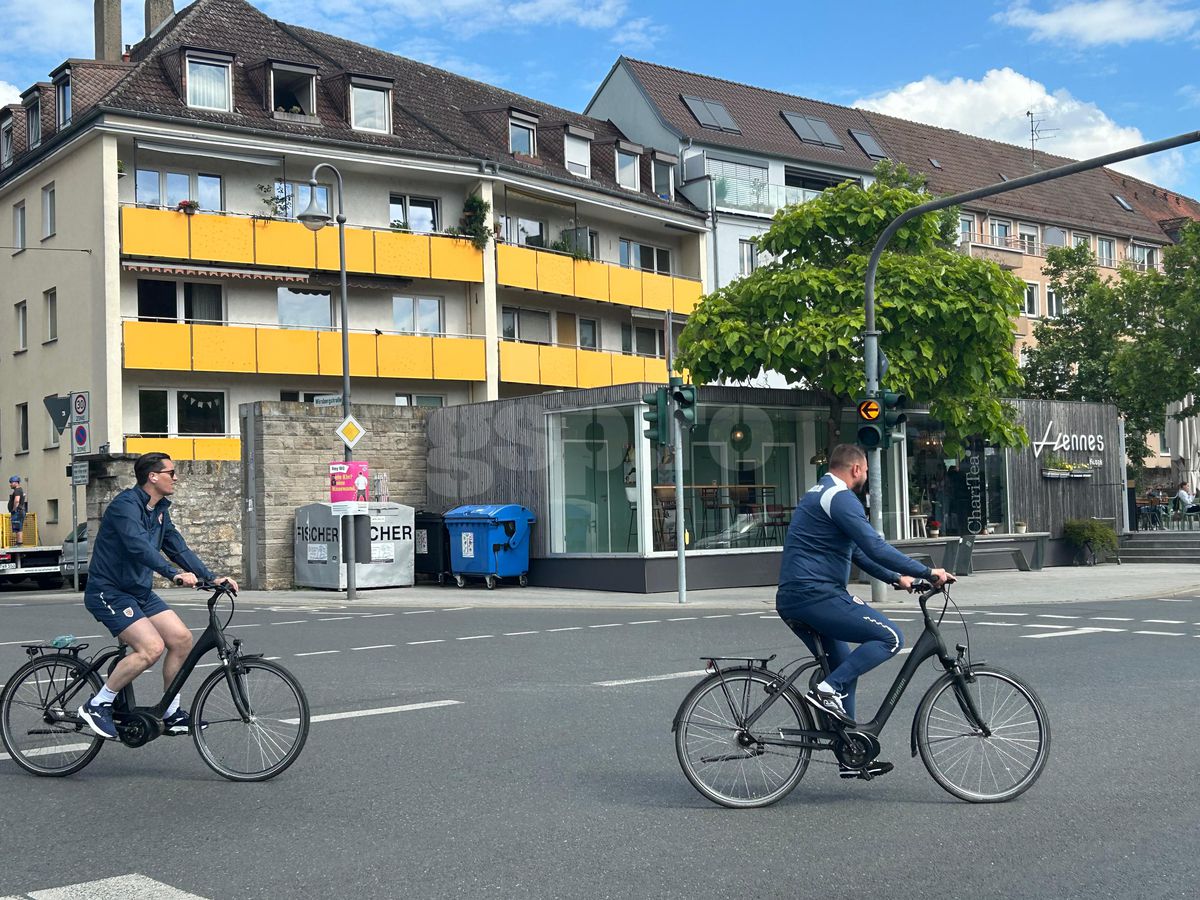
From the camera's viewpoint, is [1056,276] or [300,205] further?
[1056,276]

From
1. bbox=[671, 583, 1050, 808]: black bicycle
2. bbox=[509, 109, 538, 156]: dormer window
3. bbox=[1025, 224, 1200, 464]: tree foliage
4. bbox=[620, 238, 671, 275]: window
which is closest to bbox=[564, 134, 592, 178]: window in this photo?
bbox=[509, 109, 538, 156]: dormer window

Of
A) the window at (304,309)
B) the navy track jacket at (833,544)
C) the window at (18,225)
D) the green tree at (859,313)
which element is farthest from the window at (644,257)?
the navy track jacket at (833,544)

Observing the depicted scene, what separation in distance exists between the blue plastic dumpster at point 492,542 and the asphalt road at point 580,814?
1423cm

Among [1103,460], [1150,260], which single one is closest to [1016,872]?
A: [1103,460]

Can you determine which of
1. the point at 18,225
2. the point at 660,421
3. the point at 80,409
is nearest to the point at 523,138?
the point at 18,225

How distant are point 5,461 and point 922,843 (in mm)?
37638

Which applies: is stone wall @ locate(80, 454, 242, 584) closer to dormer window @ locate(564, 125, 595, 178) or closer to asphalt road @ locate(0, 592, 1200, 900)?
→ dormer window @ locate(564, 125, 595, 178)

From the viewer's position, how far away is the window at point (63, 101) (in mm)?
36844

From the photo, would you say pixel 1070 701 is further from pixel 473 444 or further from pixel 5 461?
pixel 5 461

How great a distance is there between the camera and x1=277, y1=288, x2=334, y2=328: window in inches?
1473

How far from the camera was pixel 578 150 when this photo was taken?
1751 inches

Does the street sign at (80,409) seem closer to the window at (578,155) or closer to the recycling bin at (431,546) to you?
the recycling bin at (431,546)

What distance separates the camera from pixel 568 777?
7.70 meters

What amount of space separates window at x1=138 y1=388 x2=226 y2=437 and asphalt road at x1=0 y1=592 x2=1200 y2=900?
82.4 feet
